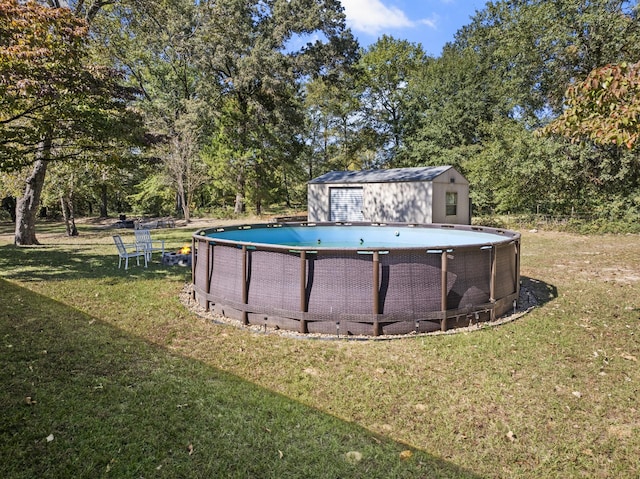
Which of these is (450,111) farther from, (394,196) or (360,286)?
(360,286)

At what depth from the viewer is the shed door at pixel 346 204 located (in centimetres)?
2183

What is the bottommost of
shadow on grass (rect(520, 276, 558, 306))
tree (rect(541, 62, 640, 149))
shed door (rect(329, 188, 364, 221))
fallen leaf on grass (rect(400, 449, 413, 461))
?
fallen leaf on grass (rect(400, 449, 413, 461))

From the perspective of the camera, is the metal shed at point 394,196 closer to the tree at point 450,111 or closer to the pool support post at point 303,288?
the tree at point 450,111

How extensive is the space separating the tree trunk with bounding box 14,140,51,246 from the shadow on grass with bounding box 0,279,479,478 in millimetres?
12094

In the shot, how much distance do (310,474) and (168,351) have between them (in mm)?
2906

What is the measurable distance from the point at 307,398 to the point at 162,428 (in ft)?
4.46

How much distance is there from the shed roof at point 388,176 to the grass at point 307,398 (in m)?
13.9

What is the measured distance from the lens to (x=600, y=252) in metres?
13.3

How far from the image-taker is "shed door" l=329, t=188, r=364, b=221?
21.8 meters

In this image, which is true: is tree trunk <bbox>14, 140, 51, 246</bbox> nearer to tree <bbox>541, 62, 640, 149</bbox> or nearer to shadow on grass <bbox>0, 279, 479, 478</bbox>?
shadow on grass <bbox>0, 279, 479, 478</bbox>

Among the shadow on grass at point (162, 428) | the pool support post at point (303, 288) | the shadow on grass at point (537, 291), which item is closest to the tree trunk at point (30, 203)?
the shadow on grass at point (162, 428)

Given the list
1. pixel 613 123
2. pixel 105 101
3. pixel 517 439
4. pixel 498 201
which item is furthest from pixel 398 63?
pixel 517 439

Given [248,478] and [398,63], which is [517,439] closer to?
[248,478]

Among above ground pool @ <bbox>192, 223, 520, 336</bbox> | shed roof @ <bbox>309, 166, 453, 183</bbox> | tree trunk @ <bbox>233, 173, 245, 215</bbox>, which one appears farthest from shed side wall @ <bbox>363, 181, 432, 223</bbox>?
above ground pool @ <bbox>192, 223, 520, 336</bbox>
